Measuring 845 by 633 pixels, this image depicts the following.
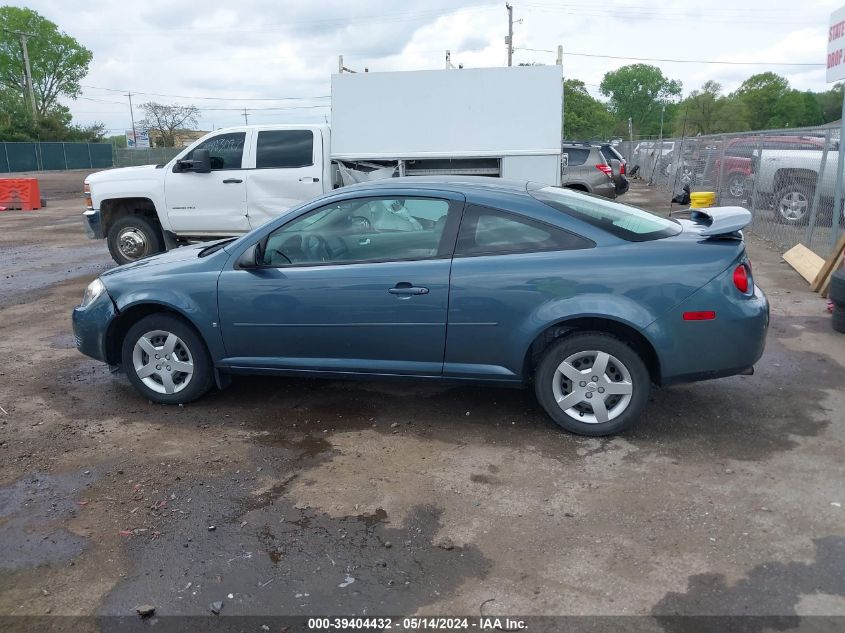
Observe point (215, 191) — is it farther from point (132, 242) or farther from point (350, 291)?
point (350, 291)

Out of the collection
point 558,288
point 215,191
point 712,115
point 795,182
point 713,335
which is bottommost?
point 713,335

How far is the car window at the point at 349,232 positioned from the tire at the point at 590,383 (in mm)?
1219

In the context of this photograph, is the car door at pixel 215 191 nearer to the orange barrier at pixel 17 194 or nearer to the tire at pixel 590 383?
the tire at pixel 590 383

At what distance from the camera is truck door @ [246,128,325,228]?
10062mm

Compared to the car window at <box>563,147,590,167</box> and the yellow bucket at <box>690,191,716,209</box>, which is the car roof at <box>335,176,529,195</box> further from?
the car window at <box>563,147,590,167</box>

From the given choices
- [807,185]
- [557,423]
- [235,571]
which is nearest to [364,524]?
[235,571]

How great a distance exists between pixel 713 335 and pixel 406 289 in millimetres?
1892

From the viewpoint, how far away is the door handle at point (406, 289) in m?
4.58

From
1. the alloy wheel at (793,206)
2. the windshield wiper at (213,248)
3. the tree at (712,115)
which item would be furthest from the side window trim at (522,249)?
the tree at (712,115)

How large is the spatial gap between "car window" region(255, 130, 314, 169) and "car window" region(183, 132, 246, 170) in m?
0.27

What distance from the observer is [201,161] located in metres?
10.0

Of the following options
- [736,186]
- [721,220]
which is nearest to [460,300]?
[721,220]

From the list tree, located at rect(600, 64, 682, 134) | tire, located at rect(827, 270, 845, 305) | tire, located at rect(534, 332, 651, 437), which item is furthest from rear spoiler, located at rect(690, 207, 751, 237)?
tree, located at rect(600, 64, 682, 134)

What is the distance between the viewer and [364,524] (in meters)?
3.65
